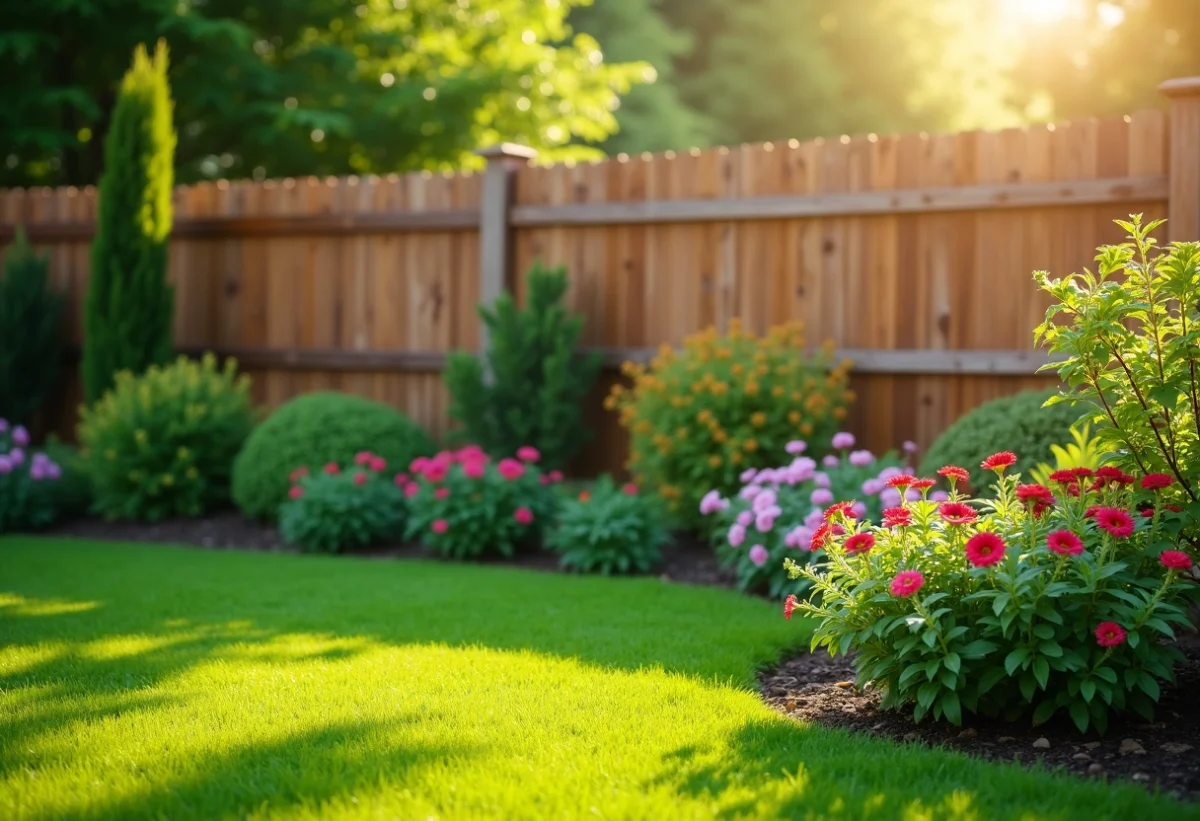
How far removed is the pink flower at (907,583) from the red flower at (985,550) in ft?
0.48

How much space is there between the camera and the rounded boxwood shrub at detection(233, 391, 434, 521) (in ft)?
25.5

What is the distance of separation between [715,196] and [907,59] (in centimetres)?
1490

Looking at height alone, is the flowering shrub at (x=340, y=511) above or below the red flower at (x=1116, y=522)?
below

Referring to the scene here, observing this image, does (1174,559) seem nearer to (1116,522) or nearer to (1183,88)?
(1116,522)

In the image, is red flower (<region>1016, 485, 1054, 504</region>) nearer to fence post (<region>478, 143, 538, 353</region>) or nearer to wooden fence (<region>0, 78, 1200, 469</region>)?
wooden fence (<region>0, 78, 1200, 469</region>)

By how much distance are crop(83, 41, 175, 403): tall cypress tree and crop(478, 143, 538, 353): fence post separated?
2795mm

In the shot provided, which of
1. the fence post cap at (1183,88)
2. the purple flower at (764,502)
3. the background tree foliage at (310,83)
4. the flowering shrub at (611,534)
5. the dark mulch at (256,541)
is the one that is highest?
the background tree foliage at (310,83)

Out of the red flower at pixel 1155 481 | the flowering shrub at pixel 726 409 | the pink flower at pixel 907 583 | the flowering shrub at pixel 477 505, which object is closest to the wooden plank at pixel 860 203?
the flowering shrub at pixel 726 409

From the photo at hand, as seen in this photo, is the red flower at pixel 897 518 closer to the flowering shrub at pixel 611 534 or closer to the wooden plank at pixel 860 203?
the flowering shrub at pixel 611 534

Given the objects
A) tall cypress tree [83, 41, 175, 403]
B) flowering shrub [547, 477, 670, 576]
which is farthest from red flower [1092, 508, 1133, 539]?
tall cypress tree [83, 41, 175, 403]

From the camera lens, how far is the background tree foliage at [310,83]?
13.4m

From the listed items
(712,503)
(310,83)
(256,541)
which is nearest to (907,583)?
(712,503)

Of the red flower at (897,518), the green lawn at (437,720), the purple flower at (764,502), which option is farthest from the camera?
the purple flower at (764,502)

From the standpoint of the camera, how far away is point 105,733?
3.17 meters
